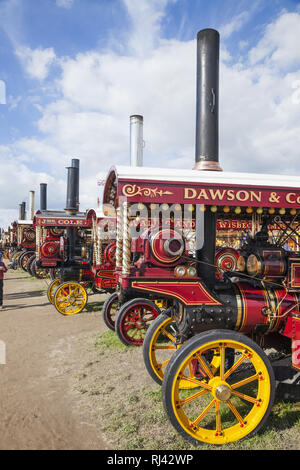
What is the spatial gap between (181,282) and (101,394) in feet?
5.30

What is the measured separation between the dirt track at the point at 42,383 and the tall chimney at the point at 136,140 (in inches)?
200

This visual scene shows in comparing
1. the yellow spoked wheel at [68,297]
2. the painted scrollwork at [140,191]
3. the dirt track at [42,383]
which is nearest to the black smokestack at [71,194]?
the yellow spoked wheel at [68,297]

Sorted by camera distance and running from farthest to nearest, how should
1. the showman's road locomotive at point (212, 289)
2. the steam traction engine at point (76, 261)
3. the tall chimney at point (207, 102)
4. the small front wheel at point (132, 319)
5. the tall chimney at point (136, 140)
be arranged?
the tall chimney at point (136, 140), the steam traction engine at point (76, 261), the small front wheel at point (132, 319), the tall chimney at point (207, 102), the showman's road locomotive at point (212, 289)

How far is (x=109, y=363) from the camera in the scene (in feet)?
14.8

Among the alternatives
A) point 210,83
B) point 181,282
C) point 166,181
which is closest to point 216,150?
point 210,83

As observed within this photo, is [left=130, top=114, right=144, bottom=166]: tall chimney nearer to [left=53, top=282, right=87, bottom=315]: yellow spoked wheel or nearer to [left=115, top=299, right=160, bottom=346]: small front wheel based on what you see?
[left=53, top=282, right=87, bottom=315]: yellow spoked wheel

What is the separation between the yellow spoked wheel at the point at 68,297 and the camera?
7.75m

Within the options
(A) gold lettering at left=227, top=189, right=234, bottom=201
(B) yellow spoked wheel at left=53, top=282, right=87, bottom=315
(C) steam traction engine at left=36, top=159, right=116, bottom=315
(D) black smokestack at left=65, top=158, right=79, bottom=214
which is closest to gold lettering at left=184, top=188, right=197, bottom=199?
(A) gold lettering at left=227, top=189, right=234, bottom=201

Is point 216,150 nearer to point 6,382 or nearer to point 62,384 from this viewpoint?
point 62,384

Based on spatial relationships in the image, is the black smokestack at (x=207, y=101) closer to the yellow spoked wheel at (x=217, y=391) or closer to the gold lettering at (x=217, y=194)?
the gold lettering at (x=217, y=194)

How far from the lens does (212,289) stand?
3.21 meters

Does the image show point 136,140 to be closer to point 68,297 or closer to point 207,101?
point 68,297

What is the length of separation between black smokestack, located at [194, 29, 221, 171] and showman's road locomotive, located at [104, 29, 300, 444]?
2.94ft

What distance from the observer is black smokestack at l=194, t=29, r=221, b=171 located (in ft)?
13.0
